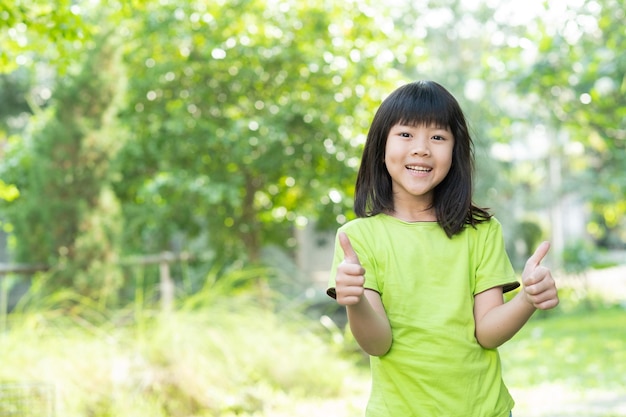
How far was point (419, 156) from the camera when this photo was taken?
2154mm

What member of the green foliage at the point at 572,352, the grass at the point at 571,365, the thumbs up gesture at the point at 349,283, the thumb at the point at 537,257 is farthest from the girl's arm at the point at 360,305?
the green foliage at the point at 572,352

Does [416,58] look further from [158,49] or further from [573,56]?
[158,49]

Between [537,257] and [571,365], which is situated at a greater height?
[537,257]

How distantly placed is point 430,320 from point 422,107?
0.50m

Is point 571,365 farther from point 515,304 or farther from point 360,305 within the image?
point 360,305

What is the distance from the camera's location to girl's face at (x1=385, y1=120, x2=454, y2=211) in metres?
2.16

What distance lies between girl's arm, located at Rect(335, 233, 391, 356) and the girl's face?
29 cm

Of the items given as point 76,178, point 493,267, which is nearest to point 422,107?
point 493,267

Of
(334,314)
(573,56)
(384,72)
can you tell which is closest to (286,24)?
(384,72)

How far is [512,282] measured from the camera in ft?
7.04

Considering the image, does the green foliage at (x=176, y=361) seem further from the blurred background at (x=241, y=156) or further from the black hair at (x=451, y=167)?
the black hair at (x=451, y=167)

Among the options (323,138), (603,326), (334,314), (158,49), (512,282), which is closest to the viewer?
(512,282)

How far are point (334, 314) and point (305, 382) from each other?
→ 123 inches

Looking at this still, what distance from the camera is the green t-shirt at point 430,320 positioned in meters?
2.03
